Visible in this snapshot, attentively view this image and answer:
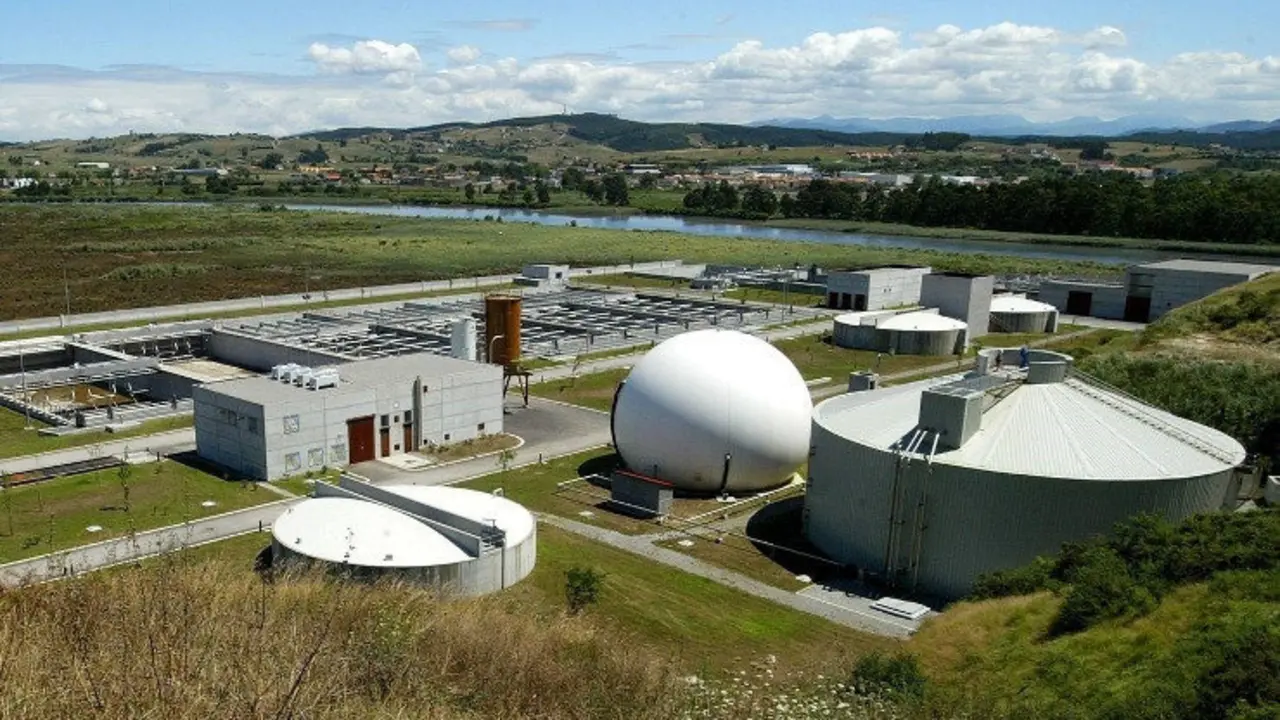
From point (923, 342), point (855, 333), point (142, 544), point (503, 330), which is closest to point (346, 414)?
point (142, 544)

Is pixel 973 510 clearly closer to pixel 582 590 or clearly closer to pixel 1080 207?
pixel 582 590

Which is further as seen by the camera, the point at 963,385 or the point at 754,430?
the point at 754,430

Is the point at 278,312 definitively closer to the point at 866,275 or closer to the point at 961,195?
the point at 866,275

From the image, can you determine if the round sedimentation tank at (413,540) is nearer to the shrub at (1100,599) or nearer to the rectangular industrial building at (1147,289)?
the shrub at (1100,599)

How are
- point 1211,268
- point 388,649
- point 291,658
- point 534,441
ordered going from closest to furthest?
point 291,658 < point 388,649 < point 534,441 < point 1211,268

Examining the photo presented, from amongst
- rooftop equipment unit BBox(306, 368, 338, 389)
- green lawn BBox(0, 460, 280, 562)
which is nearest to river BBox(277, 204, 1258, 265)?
rooftop equipment unit BBox(306, 368, 338, 389)

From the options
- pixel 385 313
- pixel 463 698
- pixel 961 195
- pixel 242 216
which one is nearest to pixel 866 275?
pixel 385 313

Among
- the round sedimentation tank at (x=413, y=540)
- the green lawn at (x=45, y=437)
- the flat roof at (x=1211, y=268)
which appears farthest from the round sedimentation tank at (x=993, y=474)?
the flat roof at (x=1211, y=268)
